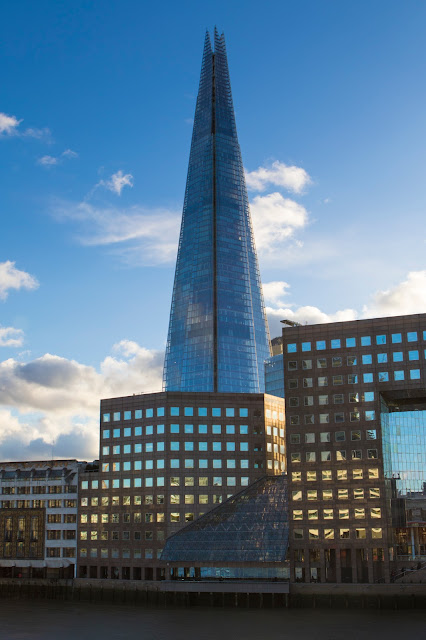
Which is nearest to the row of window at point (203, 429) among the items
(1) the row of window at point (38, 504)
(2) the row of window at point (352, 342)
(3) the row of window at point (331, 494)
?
(1) the row of window at point (38, 504)

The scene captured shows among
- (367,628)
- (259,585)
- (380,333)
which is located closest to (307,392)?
(380,333)

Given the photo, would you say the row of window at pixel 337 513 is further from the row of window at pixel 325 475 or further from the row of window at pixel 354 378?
the row of window at pixel 354 378

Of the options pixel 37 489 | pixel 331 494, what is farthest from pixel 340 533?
pixel 37 489

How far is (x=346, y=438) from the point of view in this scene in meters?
121

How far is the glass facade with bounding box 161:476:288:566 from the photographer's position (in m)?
120

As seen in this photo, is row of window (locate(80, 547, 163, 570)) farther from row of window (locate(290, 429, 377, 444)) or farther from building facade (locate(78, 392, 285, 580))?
row of window (locate(290, 429, 377, 444))

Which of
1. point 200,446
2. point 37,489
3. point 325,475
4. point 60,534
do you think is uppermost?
point 200,446

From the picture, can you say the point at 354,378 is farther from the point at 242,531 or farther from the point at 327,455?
the point at 242,531

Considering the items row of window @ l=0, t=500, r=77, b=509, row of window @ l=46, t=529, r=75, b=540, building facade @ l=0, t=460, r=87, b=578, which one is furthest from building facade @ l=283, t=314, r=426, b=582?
row of window @ l=0, t=500, r=77, b=509

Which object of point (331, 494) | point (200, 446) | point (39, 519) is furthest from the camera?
point (39, 519)

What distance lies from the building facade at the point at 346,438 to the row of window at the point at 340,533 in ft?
0.51

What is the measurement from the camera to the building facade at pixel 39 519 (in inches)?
6043

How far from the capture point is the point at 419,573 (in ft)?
357

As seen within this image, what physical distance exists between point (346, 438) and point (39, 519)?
74447 mm
